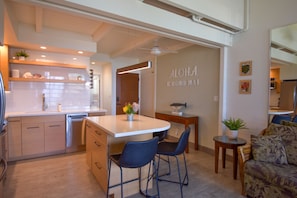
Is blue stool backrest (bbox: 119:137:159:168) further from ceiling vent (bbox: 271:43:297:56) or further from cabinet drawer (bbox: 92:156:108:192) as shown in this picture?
ceiling vent (bbox: 271:43:297:56)

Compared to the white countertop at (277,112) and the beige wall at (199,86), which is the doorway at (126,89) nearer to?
the beige wall at (199,86)

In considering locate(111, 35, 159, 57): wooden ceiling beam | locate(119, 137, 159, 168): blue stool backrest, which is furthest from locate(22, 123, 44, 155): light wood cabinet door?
locate(111, 35, 159, 57): wooden ceiling beam

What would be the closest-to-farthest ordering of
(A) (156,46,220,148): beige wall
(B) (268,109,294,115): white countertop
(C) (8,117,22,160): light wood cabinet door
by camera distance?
(B) (268,109,294,115): white countertop
(C) (8,117,22,160): light wood cabinet door
(A) (156,46,220,148): beige wall

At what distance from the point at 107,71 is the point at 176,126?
345cm

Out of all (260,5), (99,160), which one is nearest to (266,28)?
(260,5)

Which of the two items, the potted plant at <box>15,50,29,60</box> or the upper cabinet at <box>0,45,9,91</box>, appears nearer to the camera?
the upper cabinet at <box>0,45,9,91</box>

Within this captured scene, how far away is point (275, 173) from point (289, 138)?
0.65 metres

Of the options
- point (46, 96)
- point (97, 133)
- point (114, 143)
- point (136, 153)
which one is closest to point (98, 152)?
point (97, 133)

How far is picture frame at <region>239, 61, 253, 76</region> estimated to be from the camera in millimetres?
3195

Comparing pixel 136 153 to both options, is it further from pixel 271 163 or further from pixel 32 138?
pixel 32 138

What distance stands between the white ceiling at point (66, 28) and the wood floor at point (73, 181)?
236 centimetres

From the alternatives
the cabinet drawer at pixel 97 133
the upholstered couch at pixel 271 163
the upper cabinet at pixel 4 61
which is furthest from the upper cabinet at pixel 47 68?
the upholstered couch at pixel 271 163

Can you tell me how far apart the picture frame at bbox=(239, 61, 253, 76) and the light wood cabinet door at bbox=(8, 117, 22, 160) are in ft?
14.1

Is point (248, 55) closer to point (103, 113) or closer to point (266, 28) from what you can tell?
point (266, 28)
